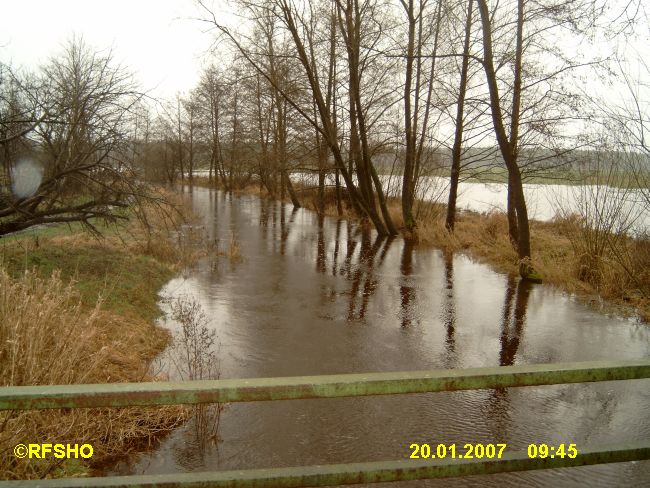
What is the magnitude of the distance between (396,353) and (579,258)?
6.41 m

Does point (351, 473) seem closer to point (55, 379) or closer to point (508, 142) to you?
point (55, 379)

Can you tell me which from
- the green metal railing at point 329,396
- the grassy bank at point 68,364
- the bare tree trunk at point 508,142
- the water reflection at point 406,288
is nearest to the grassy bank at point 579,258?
the bare tree trunk at point 508,142

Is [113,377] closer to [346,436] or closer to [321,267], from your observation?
[346,436]

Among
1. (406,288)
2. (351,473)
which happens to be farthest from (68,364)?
(406,288)

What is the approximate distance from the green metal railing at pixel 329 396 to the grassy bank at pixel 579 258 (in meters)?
8.52

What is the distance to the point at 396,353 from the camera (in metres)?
7.38

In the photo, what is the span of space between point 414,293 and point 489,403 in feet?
17.7

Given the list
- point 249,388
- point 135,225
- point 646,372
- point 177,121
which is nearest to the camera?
point 249,388

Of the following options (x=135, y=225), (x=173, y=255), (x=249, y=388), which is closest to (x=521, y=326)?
(x=249, y=388)

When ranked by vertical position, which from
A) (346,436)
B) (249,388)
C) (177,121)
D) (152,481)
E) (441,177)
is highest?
(177,121)

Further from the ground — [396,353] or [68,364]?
[68,364]

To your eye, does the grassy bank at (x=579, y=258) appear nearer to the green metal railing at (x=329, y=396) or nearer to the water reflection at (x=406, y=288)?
the water reflection at (x=406, y=288)

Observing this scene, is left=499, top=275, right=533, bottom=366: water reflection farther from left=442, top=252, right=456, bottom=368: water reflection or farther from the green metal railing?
the green metal railing

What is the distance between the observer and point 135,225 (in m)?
19.9
